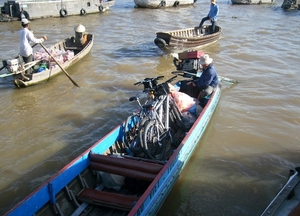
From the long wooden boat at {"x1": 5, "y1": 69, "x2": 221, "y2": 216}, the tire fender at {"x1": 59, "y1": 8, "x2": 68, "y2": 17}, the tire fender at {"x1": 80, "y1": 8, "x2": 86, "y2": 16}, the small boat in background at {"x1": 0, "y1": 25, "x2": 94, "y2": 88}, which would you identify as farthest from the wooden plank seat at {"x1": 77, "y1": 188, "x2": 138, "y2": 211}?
the tire fender at {"x1": 80, "y1": 8, "x2": 86, "y2": 16}

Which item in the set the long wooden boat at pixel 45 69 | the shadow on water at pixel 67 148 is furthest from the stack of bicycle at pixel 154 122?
the long wooden boat at pixel 45 69

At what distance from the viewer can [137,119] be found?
668 centimetres

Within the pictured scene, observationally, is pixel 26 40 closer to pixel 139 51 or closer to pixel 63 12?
pixel 139 51

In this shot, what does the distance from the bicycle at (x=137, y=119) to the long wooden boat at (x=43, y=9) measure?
19346 mm

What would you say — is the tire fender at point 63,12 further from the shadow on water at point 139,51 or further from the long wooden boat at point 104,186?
the long wooden boat at point 104,186

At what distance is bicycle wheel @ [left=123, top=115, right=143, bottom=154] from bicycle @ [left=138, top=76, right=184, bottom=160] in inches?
9.4

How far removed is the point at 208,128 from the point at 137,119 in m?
2.61

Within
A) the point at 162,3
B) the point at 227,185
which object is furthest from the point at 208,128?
the point at 162,3

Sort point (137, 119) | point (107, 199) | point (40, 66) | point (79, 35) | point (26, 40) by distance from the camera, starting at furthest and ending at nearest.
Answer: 1. point (79, 35)
2. point (40, 66)
3. point (26, 40)
4. point (137, 119)
5. point (107, 199)

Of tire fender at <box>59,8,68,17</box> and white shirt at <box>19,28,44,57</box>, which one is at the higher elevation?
white shirt at <box>19,28,44,57</box>

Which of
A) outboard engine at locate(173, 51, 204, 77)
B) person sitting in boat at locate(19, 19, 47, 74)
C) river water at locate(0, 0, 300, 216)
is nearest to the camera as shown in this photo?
river water at locate(0, 0, 300, 216)

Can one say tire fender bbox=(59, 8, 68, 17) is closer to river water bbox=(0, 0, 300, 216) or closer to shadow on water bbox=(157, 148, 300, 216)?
river water bbox=(0, 0, 300, 216)

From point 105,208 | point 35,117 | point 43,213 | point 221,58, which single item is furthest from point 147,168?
point 221,58

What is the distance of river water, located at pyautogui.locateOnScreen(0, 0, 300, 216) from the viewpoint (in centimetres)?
615
